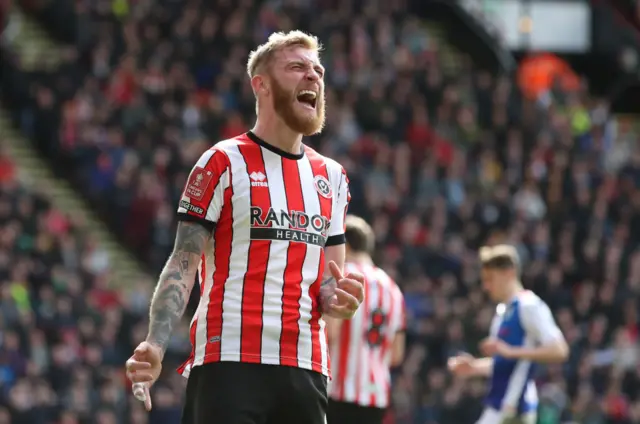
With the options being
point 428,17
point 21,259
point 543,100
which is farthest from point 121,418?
point 428,17

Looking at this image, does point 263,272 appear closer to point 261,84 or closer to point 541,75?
point 261,84

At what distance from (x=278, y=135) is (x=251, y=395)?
1.01m

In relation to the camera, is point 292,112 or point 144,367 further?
point 292,112

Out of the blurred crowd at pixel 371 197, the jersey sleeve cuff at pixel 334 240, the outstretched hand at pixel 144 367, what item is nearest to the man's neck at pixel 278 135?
the jersey sleeve cuff at pixel 334 240

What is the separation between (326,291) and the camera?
5.18m

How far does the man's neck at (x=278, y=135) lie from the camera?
5.28 m

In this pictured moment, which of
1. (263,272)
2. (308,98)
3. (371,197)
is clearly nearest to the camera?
(263,272)

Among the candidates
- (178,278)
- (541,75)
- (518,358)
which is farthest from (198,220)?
(541,75)

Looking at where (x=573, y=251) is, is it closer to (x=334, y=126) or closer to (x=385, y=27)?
(x=334, y=126)

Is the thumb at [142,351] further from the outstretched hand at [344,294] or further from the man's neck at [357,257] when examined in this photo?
the man's neck at [357,257]

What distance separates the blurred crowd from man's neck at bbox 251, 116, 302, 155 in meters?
7.80

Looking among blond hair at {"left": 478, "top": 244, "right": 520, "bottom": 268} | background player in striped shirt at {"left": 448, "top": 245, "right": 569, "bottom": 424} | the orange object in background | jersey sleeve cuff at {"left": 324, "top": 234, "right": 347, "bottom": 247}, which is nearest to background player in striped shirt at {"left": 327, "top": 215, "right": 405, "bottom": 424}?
background player in striped shirt at {"left": 448, "top": 245, "right": 569, "bottom": 424}

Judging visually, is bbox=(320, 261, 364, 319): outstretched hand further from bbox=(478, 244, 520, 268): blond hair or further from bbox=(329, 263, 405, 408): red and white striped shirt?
bbox=(478, 244, 520, 268): blond hair

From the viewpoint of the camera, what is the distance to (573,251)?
700 inches
